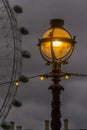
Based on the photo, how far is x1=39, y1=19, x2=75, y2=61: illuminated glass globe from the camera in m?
12.4

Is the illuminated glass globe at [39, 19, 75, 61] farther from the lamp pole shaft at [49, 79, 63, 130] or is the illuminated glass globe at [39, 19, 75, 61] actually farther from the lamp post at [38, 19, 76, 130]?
the lamp pole shaft at [49, 79, 63, 130]

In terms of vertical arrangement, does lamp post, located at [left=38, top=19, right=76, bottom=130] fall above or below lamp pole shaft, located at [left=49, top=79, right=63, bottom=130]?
above

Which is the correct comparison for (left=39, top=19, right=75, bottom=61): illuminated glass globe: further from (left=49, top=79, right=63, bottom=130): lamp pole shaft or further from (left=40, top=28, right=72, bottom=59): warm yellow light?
Answer: (left=49, top=79, right=63, bottom=130): lamp pole shaft

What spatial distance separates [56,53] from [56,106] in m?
1.08

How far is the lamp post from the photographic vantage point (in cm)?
1235

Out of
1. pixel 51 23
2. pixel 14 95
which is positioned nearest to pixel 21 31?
pixel 14 95

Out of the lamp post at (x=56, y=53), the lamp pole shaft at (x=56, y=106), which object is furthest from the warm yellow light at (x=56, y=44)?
the lamp pole shaft at (x=56, y=106)

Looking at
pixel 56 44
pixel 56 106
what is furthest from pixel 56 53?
pixel 56 106

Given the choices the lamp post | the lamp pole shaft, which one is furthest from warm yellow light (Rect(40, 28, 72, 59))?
the lamp pole shaft

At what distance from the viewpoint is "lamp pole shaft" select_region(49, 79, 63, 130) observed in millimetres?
12266

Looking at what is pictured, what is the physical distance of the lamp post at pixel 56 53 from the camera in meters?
12.4

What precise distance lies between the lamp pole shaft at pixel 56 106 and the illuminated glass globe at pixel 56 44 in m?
0.60

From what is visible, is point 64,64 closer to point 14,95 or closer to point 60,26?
point 60,26

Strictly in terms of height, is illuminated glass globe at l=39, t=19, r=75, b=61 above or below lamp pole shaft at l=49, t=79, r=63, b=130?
above
